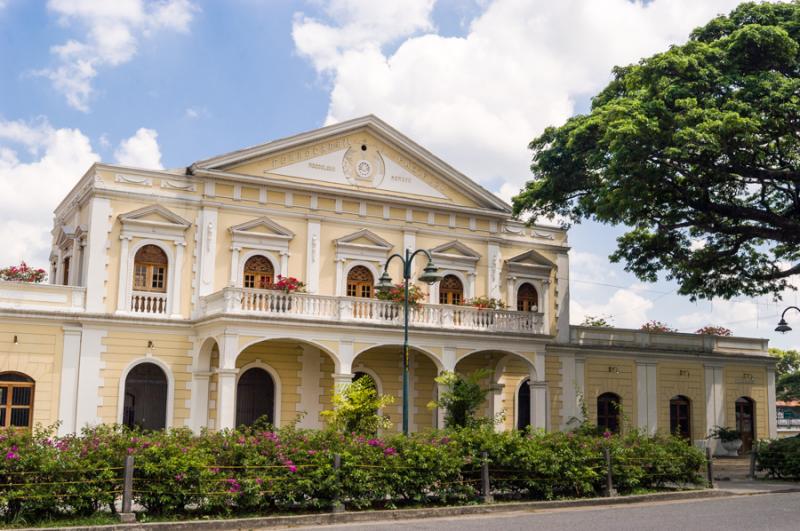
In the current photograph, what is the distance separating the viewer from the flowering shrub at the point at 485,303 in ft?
89.5

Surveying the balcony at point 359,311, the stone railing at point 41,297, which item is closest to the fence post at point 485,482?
the balcony at point 359,311

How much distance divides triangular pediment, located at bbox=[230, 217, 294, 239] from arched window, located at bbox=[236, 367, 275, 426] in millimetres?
3900

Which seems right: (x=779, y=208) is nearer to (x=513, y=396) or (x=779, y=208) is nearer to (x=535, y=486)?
(x=513, y=396)

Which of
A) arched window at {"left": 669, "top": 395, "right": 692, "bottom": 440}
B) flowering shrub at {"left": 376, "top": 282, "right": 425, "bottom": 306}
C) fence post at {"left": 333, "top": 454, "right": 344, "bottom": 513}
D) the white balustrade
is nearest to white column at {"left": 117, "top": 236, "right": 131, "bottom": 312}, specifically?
the white balustrade

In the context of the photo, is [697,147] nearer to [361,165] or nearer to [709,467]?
[709,467]

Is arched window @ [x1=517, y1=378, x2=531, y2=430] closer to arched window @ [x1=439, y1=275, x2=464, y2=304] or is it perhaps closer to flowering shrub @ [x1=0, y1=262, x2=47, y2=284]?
arched window @ [x1=439, y1=275, x2=464, y2=304]

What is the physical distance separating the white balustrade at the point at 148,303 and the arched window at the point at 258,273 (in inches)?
93.9

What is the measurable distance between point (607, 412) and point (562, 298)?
14.3 ft

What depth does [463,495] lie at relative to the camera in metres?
15.8

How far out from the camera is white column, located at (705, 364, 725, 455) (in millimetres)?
32875

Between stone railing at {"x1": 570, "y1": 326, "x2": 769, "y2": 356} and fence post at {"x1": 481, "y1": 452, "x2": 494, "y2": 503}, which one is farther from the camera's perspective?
stone railing at {"x1": 570, "y1": 326, "x2": 769, "y2": 356}

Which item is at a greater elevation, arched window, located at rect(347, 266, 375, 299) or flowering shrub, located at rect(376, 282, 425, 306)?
arched window, located at rect(347, 266, 375, 299)

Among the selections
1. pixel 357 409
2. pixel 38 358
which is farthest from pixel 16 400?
pixel 357 409

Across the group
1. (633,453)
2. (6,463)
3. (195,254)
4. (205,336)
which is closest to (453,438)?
(633,453)
